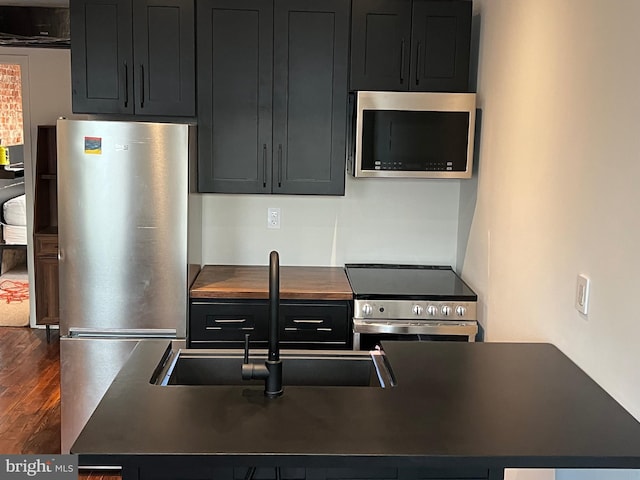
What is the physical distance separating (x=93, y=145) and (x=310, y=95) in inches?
42.0

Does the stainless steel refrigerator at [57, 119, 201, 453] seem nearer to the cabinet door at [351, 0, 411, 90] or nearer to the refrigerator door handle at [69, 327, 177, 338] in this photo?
the refrigerator door handle at [69, 327, 177, 338]

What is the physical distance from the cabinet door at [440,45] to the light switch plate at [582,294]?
1.55 meters

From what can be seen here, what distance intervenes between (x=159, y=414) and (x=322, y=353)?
25.4 inches

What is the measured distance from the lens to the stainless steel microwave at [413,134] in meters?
3.17

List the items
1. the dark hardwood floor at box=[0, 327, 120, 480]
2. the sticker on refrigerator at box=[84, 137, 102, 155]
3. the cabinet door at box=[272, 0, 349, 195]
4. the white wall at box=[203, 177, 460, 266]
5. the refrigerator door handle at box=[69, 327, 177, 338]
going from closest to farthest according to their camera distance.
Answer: the sticker on refrigerator at box=[84, 137, 102, 155], the refrigerator door handle at box=[69, 327, 177, 338], the cabinet door at box=[272, 0, 349, 195], the dark hardwood floor at box=[0, 327, 120, 480], the white wall at box=[203, 177, 460, 266]

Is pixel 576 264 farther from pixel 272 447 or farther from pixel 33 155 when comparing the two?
pixel 33 155

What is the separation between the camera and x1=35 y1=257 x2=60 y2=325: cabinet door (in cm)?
489

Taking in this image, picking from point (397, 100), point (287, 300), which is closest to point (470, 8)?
point (397, 100)

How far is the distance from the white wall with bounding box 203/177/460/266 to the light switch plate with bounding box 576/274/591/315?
1.67 m

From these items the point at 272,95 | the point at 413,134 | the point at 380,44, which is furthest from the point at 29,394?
the point at 380,44

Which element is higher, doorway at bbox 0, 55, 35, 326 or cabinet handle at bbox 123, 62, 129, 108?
cabinet handle at bbox 123, 62, 129, 108

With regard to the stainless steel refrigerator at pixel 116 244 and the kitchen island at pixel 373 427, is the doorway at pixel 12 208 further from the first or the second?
the kitchen island at pixel 373 427

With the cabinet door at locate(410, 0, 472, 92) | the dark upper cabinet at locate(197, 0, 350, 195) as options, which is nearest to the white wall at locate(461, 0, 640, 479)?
the cabinet door at locate(410, 0, 472, 92)

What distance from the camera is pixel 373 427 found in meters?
1.53
